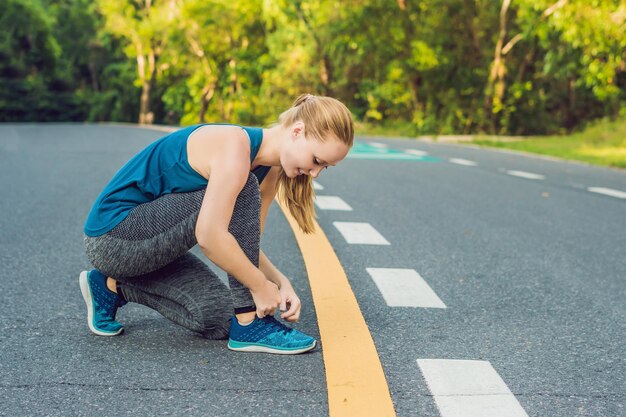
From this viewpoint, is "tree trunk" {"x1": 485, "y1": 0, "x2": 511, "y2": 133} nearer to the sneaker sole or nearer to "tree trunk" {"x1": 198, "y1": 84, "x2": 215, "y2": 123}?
"tree trunk" {"x1": 198, "y1": 84, "x2": 215, "y2": 123}

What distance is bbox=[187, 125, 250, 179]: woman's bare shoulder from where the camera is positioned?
3.12 meters

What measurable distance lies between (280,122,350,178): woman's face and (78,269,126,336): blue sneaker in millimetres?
892

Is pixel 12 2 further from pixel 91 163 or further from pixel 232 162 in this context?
pixel 232 162

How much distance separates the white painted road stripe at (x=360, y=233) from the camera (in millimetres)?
5953

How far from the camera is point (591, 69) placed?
22.7 m

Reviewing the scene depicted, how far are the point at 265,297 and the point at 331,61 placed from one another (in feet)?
107

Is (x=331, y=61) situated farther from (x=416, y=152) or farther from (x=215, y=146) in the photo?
(x=215, y=146)

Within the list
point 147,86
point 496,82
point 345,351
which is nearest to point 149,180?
point 345,351

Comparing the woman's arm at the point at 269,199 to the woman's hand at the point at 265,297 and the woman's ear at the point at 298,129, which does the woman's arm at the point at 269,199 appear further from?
the woman's ear at the point at 298,129

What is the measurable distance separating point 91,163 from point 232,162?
33.6 ft

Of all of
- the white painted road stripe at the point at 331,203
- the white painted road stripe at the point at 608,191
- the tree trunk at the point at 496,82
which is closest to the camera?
the white painted road stripe at the point at 331,203

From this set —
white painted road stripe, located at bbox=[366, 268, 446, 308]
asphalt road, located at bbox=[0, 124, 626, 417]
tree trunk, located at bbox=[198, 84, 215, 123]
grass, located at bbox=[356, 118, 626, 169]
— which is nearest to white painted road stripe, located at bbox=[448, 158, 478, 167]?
grass, located at bbox=[356, 118, 626, 169]

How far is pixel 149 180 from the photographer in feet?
11.1

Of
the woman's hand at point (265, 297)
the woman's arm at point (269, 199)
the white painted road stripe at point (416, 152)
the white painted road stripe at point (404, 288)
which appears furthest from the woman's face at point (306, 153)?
the white painted road stripe at point (416, 152)
